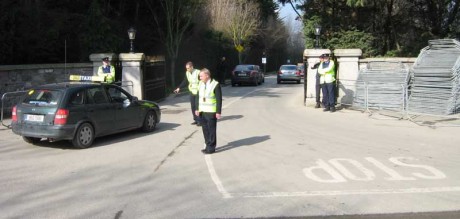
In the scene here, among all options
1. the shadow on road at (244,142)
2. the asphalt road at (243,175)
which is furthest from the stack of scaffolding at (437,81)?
the shadow on road at (244,142)

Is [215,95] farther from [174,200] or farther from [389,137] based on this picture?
[389,137]

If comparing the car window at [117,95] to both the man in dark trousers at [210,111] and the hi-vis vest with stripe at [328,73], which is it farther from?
the hi-vis vest with stripe at [328,73]

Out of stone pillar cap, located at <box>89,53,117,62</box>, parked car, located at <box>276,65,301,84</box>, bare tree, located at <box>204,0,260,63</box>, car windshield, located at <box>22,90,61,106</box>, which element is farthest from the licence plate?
bare tree, located at <box>204,0,260,63</box>

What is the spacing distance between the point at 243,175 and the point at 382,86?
10170 millimetres

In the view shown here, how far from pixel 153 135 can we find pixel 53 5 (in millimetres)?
12778

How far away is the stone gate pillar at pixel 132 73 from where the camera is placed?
20.0 m

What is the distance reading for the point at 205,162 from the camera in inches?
356

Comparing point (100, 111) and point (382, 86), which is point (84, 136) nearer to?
point (100, 111)

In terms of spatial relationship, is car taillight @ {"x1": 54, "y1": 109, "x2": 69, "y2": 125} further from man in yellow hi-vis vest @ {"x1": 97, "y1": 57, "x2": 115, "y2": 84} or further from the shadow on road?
man in yellow hi-vis vest @ {"x1": 97, "y1": 57, "x2": 115, "y2": 84}

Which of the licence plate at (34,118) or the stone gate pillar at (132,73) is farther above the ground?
the stone gate pillar at (132,73)

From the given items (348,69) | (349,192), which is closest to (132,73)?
(348,69)

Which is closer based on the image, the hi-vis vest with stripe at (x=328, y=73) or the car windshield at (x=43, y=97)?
the car windshield at (x=43, y=97)

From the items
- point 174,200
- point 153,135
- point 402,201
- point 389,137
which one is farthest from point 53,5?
point 402,201

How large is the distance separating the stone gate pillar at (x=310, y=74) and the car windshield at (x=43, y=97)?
36.7 feet
